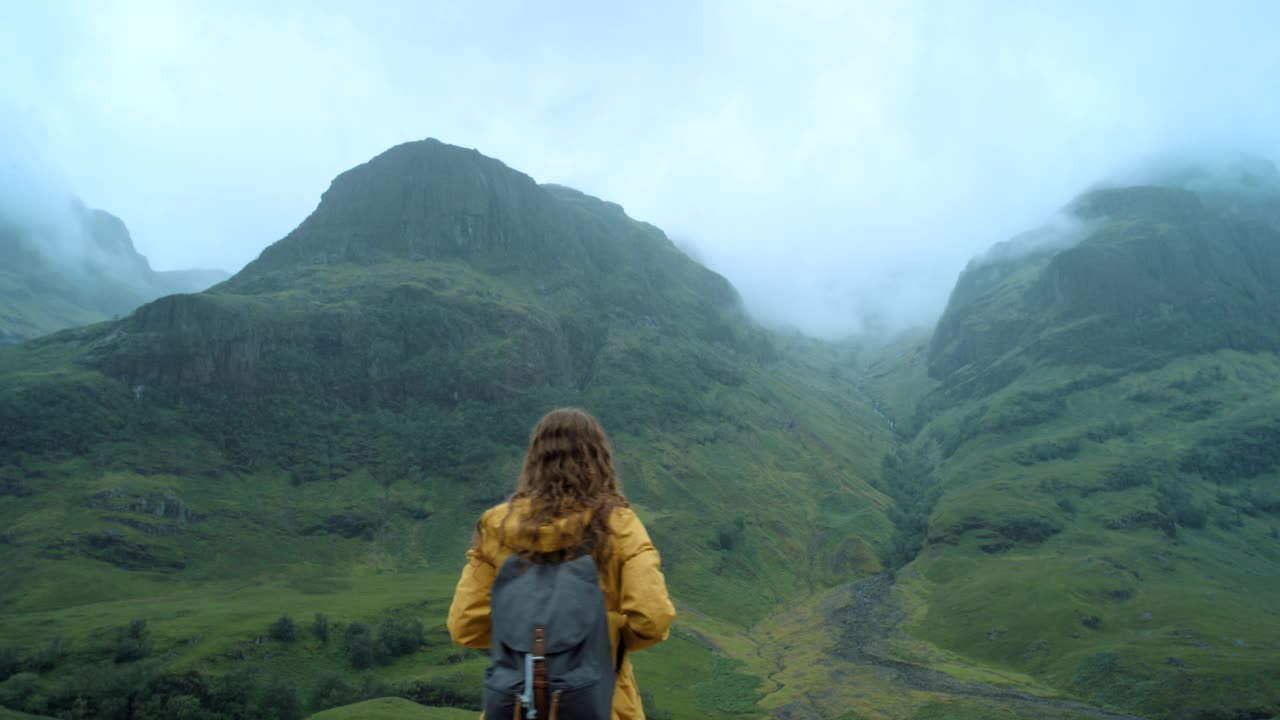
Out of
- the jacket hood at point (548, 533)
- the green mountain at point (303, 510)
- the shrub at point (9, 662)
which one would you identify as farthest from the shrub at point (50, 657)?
the jacket hood at point (548, 533)

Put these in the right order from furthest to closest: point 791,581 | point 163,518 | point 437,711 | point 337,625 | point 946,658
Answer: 1. point 791,581
2. point 163,518
3. point 946,658
4. point 337,625
5. point 437,711

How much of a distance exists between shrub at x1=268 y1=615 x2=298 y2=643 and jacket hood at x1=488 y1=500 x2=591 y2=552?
3380 inches

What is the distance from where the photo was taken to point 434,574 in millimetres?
124812

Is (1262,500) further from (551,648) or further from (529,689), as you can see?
(529,689)

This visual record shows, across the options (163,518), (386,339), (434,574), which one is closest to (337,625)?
(434,574)

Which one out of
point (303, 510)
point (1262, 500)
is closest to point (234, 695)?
point (303, 510)

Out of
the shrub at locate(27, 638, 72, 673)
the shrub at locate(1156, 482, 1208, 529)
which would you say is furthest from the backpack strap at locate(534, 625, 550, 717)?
the shrub at locate(1156, 482, 1208, 529)

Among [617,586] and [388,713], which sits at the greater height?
[617,586]

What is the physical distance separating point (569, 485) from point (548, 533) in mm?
684

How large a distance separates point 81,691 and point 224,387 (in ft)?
371

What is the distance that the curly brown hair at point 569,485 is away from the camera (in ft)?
22.0

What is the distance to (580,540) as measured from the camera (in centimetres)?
668

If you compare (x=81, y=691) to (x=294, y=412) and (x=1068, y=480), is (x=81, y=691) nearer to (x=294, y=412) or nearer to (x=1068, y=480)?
(x=294, y=412)

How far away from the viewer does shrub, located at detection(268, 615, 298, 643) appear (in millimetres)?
79875
